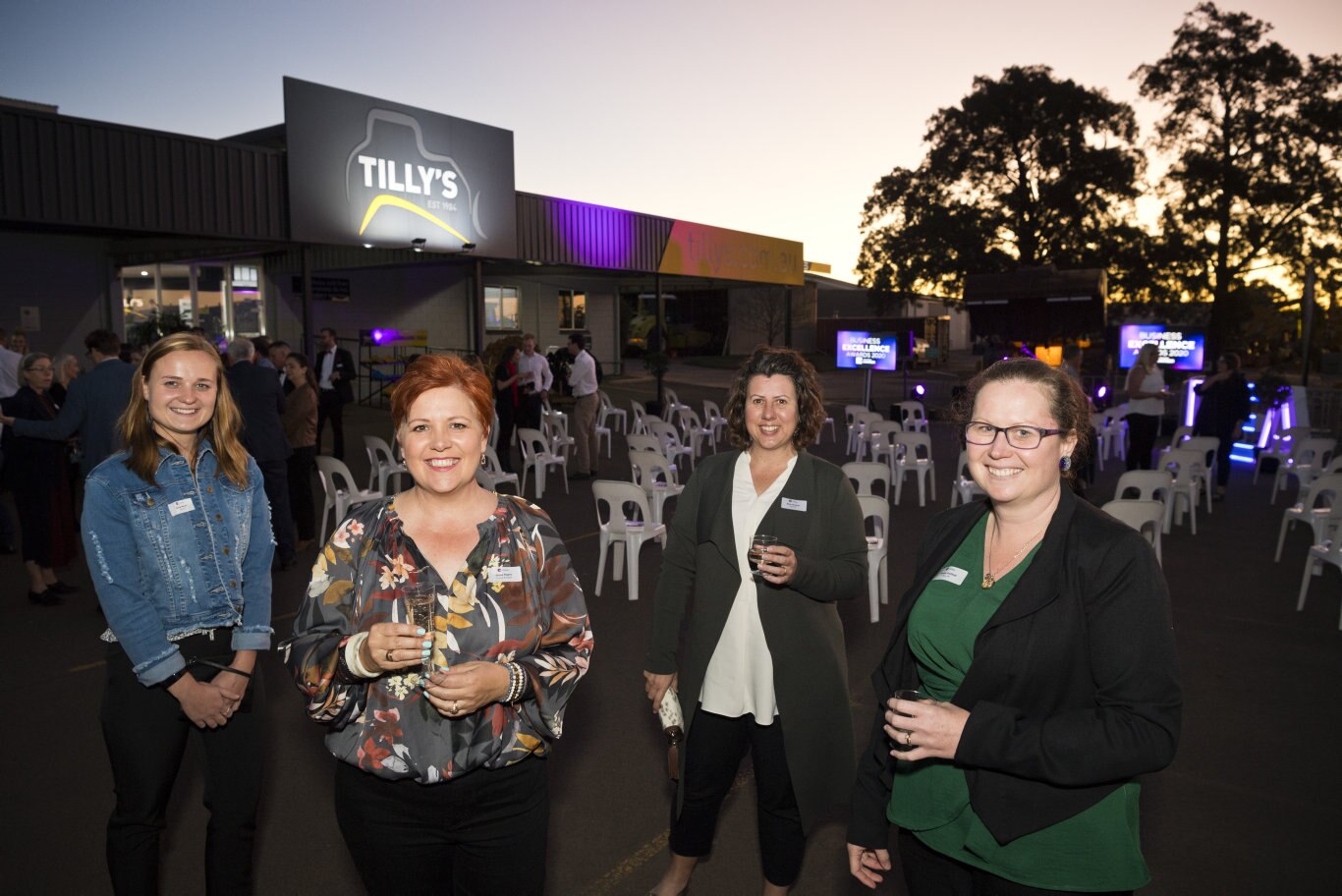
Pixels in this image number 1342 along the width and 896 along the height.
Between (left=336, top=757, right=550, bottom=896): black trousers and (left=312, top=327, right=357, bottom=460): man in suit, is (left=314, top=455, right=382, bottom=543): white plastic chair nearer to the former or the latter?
(left=312, top=327, right=357, bottom=460): man in suit

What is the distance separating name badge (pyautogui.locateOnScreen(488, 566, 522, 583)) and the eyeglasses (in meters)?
1.00

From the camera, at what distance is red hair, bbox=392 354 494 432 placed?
1896 mm

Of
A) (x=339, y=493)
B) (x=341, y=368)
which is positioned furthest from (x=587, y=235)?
(x=339, y=493)

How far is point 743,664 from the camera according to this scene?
8.36 feet

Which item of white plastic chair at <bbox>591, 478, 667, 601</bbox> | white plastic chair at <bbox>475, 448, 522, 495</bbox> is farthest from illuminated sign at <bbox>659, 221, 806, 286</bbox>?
white plastic chair at <bbox>591, 478, 667, 601</bbox>

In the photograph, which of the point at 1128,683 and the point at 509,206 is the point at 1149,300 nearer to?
the point at 509,206

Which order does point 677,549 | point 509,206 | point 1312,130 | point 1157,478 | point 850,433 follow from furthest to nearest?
point 1312,130 → point 509,206 → point 850,433 → point 1157,478 → point 677,549

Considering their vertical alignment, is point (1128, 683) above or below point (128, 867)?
above

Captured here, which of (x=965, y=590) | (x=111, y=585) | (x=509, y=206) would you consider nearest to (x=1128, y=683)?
(x=965, y=590)

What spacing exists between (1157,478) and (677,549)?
260 inches

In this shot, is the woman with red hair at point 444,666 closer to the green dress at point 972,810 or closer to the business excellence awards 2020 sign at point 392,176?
the green dress at point 972,810

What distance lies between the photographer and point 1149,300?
3052cm

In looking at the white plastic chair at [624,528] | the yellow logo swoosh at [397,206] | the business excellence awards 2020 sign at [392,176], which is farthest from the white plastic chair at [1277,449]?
the yellow logo swoosh at [397,206]

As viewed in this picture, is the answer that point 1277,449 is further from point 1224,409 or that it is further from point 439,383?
point 439,383
